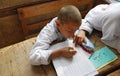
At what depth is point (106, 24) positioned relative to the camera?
108cm

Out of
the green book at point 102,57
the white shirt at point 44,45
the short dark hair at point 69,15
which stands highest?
the short dark hair at point 69,15

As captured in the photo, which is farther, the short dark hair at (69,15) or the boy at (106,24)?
the boy at (106,24)

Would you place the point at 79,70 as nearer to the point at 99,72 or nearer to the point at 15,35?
the point at 99,72

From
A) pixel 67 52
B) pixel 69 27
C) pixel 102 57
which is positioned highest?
pixel 69 27

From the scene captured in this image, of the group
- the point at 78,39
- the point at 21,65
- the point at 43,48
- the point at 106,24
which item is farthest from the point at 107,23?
the point at 21,65

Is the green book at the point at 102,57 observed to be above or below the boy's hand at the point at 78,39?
below

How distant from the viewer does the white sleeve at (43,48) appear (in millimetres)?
925

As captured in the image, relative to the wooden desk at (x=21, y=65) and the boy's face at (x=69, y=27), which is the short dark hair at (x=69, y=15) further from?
the wooden desk at (x=21, y=65)

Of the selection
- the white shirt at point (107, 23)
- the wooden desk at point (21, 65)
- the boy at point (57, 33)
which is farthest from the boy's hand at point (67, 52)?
the white shirt at point (107, 23)

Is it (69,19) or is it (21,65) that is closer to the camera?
(69,19)

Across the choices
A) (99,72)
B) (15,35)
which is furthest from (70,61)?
(15,35)

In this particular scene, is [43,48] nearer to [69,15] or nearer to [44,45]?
[44,45]

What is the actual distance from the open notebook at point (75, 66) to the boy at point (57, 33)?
35 mm

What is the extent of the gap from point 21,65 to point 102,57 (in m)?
0.50
